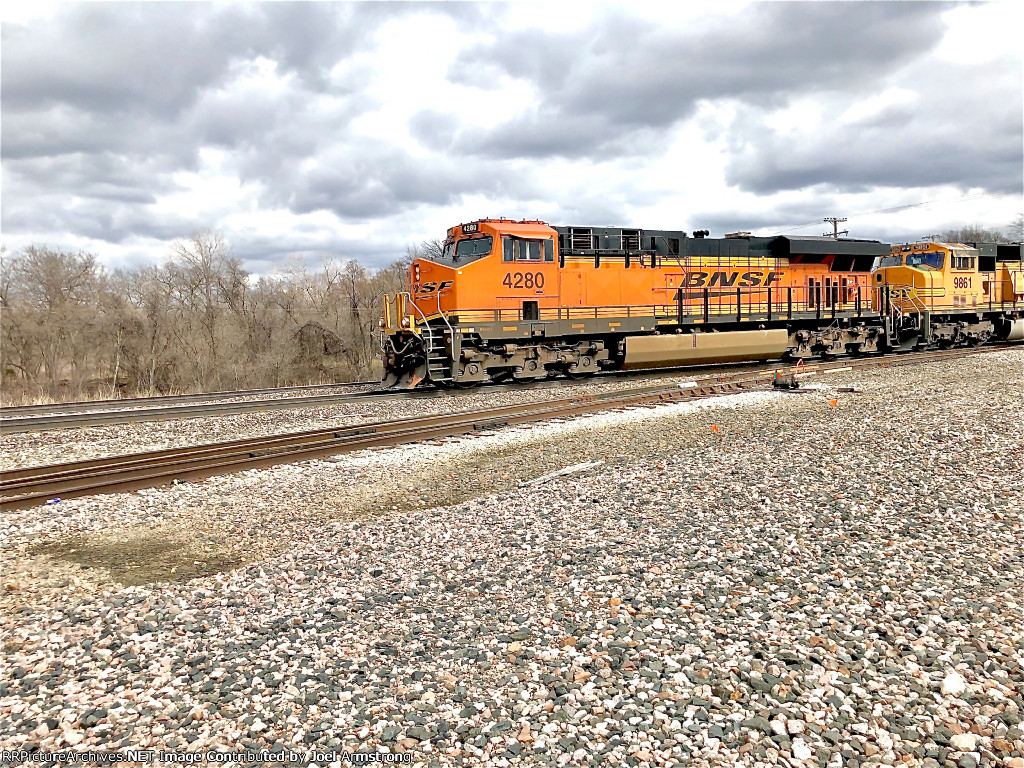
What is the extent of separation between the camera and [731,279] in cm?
1848

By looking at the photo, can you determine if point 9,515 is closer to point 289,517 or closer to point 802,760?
point 289,517

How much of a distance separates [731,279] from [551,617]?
647 inches

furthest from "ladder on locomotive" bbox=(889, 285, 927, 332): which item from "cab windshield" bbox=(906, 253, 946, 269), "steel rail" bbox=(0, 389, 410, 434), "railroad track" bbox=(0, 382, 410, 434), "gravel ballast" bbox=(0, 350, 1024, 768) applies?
"steel rail" bbox=(0, 389, 410, 434)

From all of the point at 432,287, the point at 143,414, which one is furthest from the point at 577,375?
the point at 143,414

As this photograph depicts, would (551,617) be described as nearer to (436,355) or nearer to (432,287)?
(436,355)

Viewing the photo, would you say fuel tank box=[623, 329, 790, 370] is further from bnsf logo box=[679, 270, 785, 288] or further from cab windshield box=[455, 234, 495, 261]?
cab windshield box=[455, 234, 495, 261]

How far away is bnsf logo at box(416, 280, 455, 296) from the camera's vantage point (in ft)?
47.4

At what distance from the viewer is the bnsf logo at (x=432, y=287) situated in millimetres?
14453

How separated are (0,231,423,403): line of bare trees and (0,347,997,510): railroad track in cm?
1505

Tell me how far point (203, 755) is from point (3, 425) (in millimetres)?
11426

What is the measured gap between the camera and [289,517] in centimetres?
609

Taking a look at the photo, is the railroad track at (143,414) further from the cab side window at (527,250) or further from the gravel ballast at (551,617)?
the gravel ballast at (551,617)

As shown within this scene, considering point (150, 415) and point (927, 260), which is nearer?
point (150, 415)

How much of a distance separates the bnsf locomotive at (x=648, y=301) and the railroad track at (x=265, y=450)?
2990 mm
